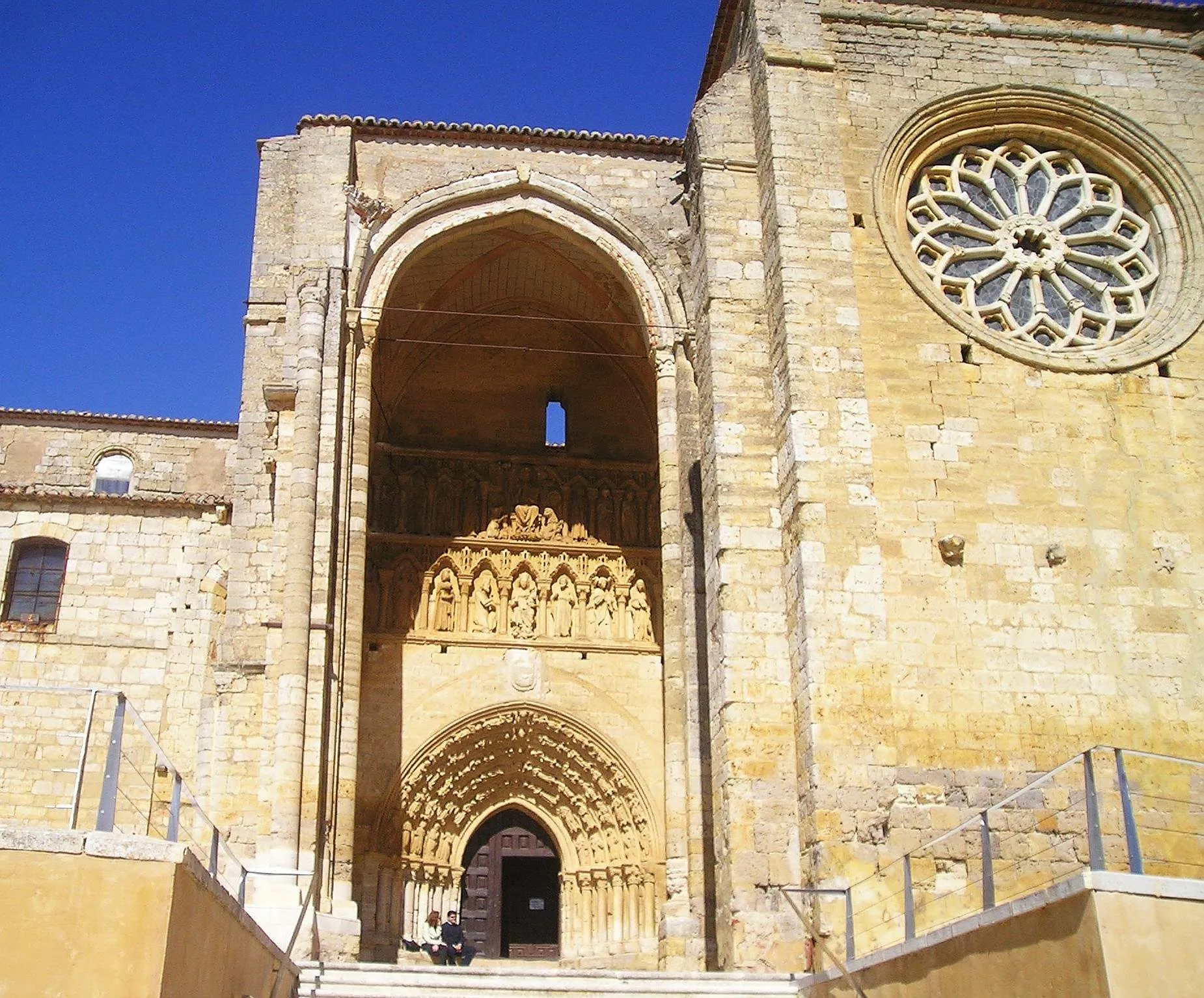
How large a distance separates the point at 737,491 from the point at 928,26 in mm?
4599

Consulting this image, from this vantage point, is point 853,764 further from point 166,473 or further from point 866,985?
point 166,473

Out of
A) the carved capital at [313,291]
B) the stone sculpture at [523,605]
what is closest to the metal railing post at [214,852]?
the carved capital at [313,291]

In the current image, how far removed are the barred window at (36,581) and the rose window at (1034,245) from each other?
942 centimetres

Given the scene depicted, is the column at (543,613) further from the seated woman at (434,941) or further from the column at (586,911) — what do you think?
the seated woman at (434,941)

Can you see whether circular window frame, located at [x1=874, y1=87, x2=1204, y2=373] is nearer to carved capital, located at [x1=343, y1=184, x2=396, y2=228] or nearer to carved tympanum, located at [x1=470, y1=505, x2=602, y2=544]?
carved capital, located at [x1=343, y1=184, x2=396, y2=228]

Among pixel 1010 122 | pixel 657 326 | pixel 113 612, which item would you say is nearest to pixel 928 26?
pixel 1010 122

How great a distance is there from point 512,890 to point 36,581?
5.93 meters

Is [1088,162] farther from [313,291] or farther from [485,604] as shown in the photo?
[485,604]

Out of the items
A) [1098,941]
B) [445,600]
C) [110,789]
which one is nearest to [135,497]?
[445,600]

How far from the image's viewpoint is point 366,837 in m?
13.2

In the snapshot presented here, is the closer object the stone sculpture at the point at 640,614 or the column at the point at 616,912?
the column at the point at 616,912

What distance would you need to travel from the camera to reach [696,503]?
12.5m

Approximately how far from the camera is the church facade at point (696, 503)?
32.1 ft

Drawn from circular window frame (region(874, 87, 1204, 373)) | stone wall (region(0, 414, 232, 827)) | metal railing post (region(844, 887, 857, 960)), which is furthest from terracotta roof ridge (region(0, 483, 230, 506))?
metal railing post (region(844, 887, 857, 960))
